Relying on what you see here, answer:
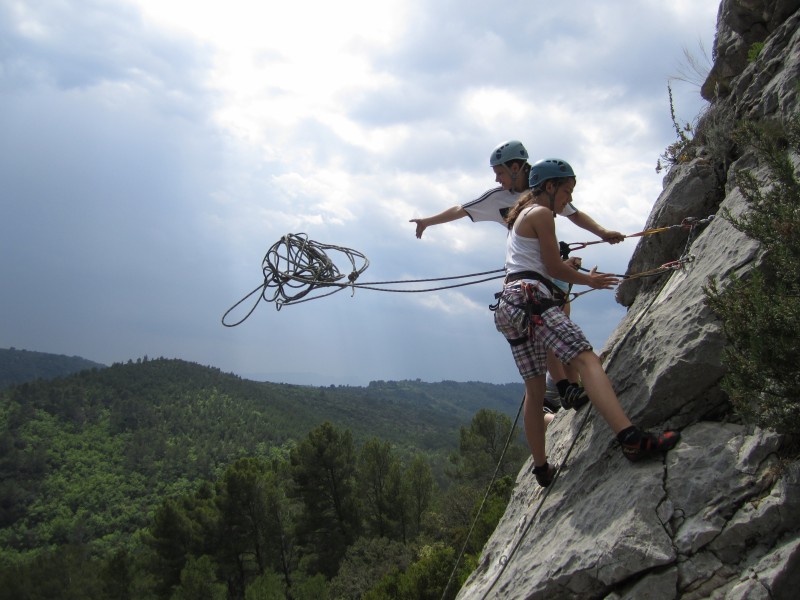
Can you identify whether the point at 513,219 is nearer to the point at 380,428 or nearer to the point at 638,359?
the point at 638,359

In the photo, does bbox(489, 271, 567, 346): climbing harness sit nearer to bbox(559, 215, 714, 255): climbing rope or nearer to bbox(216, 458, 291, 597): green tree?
bbox(559, 215, 714, 255): climbing rope

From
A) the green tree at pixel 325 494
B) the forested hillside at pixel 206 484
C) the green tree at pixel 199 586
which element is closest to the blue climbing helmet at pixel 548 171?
the forested hillside at pixel 206 484

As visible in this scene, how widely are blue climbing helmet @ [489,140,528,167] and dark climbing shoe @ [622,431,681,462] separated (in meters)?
2.71

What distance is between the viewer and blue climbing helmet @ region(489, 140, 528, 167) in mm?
5129

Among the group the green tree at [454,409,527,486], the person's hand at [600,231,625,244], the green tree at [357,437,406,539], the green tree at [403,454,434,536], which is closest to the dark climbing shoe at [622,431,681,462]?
the person's hand at [600,231,625,244]

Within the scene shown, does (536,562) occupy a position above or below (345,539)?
above

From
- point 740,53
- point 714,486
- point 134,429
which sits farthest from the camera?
point 134,429

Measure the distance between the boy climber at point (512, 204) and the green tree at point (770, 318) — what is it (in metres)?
1.74

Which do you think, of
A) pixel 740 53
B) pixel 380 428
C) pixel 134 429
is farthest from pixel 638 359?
pixel 380 428

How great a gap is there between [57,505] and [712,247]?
117m

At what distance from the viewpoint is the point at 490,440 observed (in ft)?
125

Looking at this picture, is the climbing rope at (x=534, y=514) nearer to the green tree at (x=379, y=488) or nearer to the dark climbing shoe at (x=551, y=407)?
the dark climbing shoe at (x=551, y=407)

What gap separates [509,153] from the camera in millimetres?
5145

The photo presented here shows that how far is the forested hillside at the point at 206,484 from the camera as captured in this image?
3275cm
